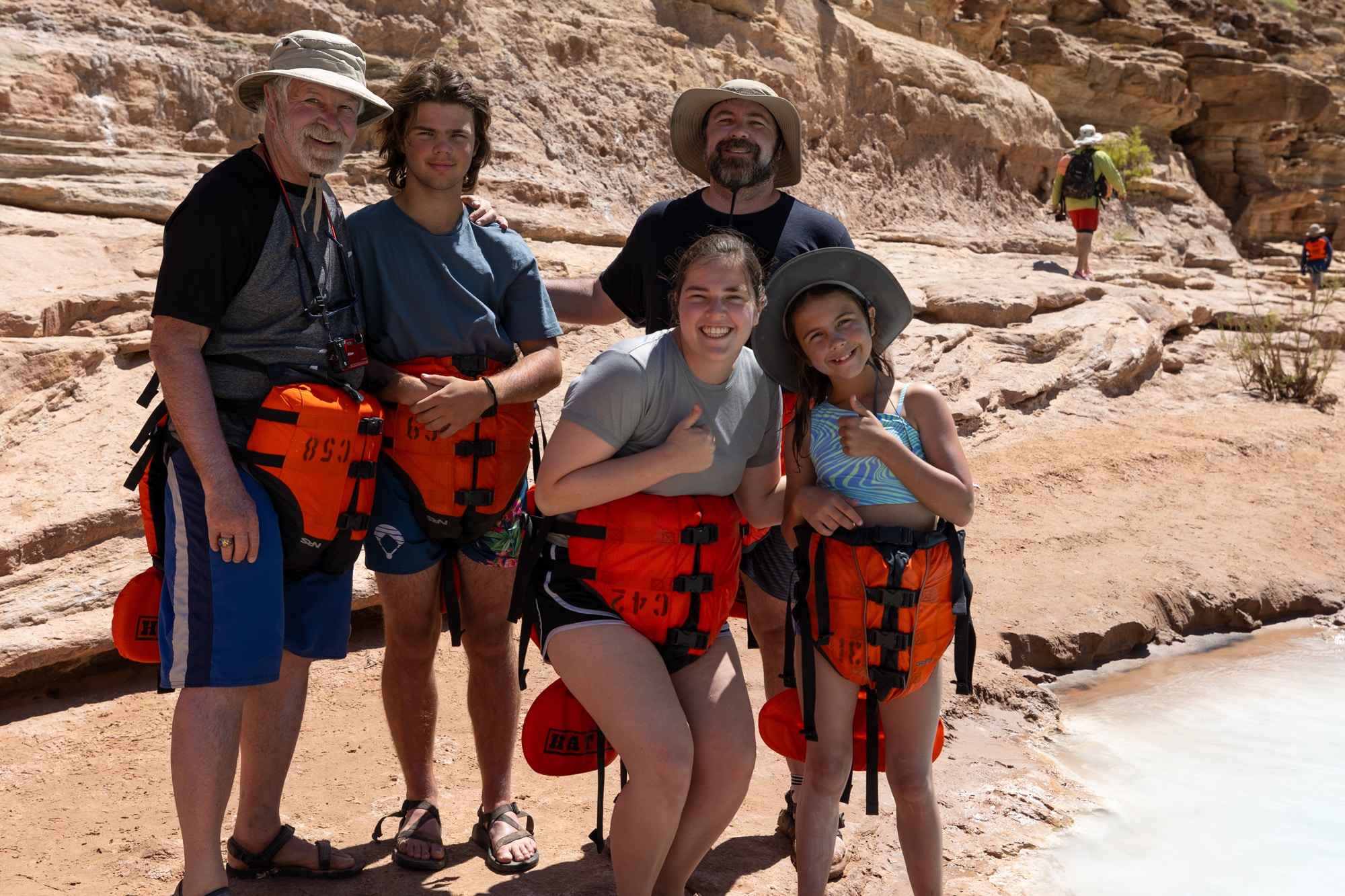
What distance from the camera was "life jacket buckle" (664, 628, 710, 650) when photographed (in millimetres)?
2648

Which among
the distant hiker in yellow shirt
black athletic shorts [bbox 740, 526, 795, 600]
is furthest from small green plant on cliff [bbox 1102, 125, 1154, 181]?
black athletic shorts [bbox 740, 526, 795, 600]

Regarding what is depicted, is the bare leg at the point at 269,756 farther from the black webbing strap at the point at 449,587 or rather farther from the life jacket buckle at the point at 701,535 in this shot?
the life jacket buckle at the point at 701,535

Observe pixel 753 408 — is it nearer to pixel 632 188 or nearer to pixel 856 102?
pixel 632 188

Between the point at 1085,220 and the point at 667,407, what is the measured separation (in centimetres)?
880

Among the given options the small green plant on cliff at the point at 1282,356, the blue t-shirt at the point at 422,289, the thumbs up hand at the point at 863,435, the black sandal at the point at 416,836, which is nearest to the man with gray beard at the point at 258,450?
the blue t-shirt at the point at 422,289

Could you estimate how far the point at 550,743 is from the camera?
2814 mm

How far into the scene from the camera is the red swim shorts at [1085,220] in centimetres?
1026

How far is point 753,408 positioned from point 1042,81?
17.2 m

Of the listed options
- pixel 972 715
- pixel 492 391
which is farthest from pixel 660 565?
pixel 972 715

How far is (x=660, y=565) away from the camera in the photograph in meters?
2.64

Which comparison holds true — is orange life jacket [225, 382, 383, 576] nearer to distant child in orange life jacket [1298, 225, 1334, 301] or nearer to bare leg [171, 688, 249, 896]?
bare leg [171, 688, 249, 896]

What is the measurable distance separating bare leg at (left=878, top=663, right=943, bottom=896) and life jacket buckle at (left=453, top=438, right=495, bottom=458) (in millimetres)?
1283

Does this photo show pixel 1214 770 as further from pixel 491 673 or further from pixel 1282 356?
pixel 1282 356

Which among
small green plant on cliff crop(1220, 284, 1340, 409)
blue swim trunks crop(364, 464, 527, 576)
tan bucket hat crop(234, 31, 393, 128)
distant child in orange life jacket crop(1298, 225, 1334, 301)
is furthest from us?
distant child in orange life jacket crop(1298, 225, 1334, 301)
